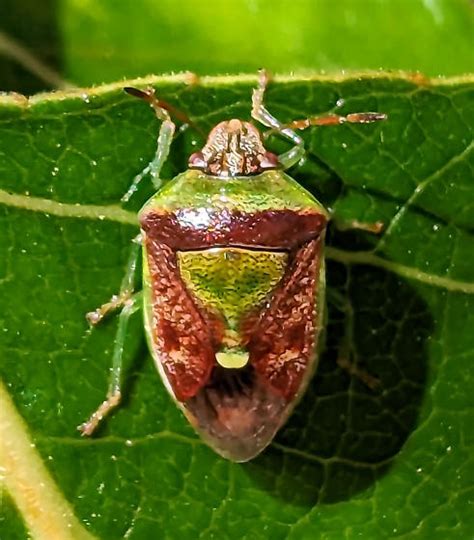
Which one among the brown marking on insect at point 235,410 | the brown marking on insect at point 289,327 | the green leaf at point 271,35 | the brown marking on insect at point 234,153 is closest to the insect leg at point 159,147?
the brown marking on insect at point 234,153

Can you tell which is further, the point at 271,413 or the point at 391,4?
the point at 391,4

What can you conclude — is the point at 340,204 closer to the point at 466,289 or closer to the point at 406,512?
the point at 466,289

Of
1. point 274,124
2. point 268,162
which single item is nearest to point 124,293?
point 268,162

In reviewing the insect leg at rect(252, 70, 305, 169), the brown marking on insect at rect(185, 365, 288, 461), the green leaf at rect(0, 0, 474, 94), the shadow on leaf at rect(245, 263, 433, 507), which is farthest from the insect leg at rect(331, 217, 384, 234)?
the green leaf at rect(0, 0, 474, 94)

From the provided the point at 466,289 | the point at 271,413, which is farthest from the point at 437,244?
the point at 271,413

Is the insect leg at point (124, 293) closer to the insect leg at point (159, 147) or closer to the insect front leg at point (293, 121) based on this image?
the insect leg at point (159, 147)

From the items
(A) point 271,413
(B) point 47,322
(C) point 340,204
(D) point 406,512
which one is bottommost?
(D) point 406,512

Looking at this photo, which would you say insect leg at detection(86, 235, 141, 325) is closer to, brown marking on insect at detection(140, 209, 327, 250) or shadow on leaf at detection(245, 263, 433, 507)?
brown marking on insect at detection(140, 209, 327, 250)
